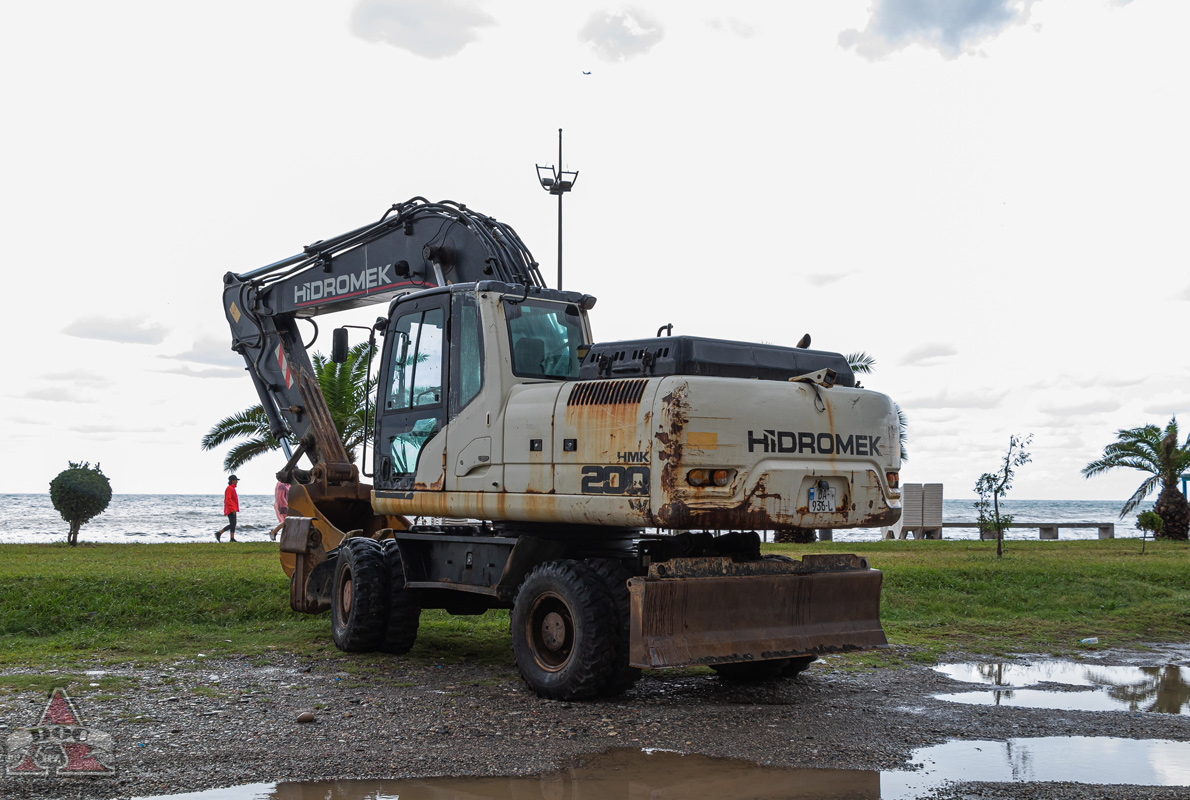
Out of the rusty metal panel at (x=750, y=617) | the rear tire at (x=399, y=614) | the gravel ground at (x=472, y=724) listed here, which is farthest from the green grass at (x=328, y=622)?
the rusty metal panel at (x=750, y=617)

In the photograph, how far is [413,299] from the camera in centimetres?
973

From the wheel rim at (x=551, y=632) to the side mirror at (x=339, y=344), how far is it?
3212mm

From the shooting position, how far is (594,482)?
25.1 feet

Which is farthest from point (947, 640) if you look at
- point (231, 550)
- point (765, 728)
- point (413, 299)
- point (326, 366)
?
point (326, 366)

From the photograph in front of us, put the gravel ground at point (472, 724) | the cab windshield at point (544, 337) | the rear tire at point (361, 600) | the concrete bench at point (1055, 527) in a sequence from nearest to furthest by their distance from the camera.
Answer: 1. the gravel ground at point (472, 724)
2. the cab windshield at point (544, 337)
3. the rear tire at point (361, 600)
4. the concrete bench at point (1055, 527)

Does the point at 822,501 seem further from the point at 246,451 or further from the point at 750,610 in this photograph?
the point at 246,451

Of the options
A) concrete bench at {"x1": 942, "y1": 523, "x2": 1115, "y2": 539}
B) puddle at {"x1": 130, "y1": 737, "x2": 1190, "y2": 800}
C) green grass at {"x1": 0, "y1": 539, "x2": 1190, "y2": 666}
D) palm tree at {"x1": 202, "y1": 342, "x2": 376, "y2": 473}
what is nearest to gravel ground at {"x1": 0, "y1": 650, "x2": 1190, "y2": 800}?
puddle at {"x1": 130, "y1": 737, "x2": 1190, "y2": 800}

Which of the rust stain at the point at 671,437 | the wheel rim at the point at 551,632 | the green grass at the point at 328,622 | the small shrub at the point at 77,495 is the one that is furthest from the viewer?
the small shrub at the point at 77,495

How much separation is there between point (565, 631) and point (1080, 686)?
4365mm

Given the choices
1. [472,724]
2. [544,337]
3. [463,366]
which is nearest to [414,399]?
[463,366]

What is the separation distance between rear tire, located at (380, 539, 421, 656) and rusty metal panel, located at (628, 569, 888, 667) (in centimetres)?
338

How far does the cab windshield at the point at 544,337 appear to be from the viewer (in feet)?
29.0

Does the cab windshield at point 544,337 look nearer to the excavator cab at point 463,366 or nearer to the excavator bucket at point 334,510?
the excavator cab at point 463,366

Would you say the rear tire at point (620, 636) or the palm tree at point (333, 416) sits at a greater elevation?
the palm tree at point (333, 416)
